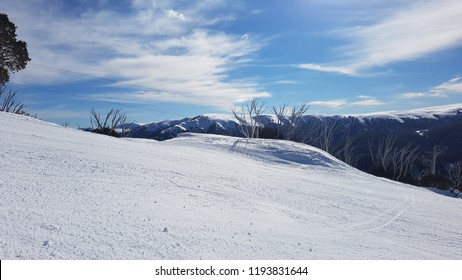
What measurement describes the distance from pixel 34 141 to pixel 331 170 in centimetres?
1657

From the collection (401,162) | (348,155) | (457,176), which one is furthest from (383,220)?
(348,155)

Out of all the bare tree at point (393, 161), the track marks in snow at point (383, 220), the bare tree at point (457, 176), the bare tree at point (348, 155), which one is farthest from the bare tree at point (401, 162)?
the track marks in snow at point (383, 220)

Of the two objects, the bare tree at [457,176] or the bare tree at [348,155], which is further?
the bare tree at [348,155]

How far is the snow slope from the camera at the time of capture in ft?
16.2

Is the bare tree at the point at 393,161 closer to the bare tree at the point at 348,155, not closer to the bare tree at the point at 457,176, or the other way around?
the bare tree at the point at 348,155

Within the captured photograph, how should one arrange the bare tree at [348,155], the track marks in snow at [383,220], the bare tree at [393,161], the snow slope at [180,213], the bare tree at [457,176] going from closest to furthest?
the snow slope at [180,213], the track marks in snow at [383,220], the bare tree at [457,176], the bare tree at [393,161], the bare tree at [348,155]

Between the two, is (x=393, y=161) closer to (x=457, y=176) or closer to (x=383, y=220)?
(x=457, y=176)

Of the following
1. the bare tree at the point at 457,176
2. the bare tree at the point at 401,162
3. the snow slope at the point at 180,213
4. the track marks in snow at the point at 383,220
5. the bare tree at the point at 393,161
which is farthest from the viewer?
the bare tree at the point at 393,161

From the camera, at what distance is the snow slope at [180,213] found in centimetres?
493
